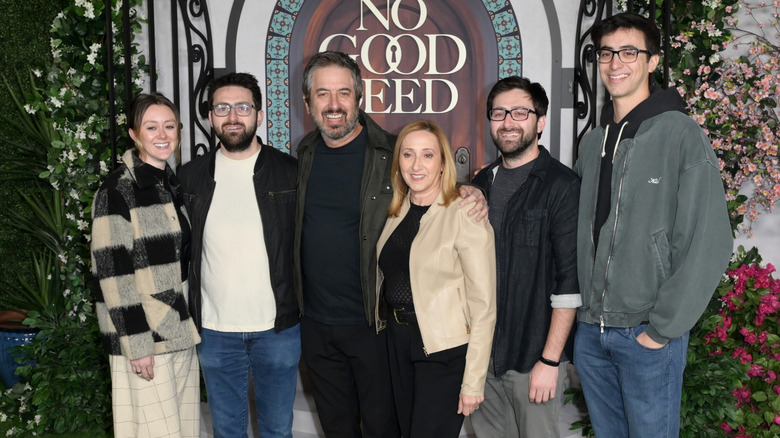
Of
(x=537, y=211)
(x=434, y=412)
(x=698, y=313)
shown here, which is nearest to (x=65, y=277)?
(x=434, y=412)

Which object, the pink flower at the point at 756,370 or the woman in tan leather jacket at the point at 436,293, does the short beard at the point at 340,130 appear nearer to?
the woman in tan leather jacket at the point at 436,293

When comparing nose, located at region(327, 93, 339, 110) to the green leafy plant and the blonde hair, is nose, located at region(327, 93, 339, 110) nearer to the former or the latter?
the blonde hair

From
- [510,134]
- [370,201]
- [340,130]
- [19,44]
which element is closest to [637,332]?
[510,134]

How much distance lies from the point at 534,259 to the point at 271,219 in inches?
39.7

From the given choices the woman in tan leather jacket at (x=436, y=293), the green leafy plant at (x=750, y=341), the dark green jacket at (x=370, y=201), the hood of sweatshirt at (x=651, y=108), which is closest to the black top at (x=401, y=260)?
the woman in tan leather jacket at (x=436, y=293)

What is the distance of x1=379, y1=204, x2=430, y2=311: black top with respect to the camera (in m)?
2.24

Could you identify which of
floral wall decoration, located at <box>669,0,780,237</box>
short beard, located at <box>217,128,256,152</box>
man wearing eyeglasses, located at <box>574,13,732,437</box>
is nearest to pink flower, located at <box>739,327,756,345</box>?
floral wall decoration, located at <box>669,0,780,237</box>

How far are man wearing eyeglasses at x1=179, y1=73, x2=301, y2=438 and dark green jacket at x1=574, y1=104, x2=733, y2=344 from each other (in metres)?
1.13

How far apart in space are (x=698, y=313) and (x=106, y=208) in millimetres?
1969

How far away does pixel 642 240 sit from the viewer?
2.01 metres

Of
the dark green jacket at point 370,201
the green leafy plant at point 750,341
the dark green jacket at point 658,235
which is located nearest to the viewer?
the dark green jacket at point 658,235

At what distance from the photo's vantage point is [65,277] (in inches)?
155

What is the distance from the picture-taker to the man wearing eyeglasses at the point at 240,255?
2496 mm

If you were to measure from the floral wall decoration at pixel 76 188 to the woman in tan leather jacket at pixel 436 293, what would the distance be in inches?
86.5
